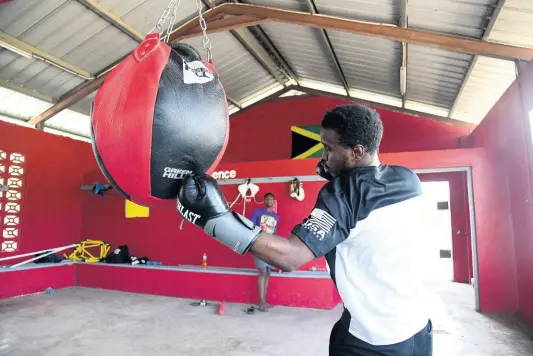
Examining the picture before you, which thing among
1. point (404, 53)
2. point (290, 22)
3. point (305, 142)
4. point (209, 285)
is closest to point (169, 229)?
point (209, 285)

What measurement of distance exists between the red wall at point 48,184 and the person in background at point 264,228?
11.5ft

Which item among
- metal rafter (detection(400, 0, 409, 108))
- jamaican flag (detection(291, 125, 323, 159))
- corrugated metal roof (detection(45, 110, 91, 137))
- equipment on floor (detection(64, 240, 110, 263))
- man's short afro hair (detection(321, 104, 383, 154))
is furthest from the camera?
corrugated metal roof (detection(45, 110, 91, 137))

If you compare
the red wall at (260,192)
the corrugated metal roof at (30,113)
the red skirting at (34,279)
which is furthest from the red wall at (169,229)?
the corrugated metal roof at (30,113)

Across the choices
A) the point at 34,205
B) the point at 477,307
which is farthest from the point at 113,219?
the point at 477,307

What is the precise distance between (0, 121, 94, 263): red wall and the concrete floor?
3.98ft

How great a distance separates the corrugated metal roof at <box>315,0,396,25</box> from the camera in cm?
402

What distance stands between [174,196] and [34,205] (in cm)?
549

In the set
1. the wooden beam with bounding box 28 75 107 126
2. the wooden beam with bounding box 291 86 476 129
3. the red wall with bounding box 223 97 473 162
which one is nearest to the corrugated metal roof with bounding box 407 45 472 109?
the wooden beam with bounding box 291 86 476 129

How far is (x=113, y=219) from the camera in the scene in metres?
6.09

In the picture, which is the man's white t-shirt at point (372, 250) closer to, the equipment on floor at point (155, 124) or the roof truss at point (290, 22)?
the equipment on floor at point (155, 124)

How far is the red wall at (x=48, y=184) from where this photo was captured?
5391 mm

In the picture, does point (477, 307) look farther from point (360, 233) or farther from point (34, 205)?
point (34, 205)

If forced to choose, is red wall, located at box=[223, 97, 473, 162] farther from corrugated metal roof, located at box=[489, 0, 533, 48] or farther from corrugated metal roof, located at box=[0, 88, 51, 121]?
corrugated metal roof, located at box=[0, 88, 51, 121]

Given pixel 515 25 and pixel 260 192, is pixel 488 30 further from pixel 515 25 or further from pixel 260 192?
pixel 260 192
